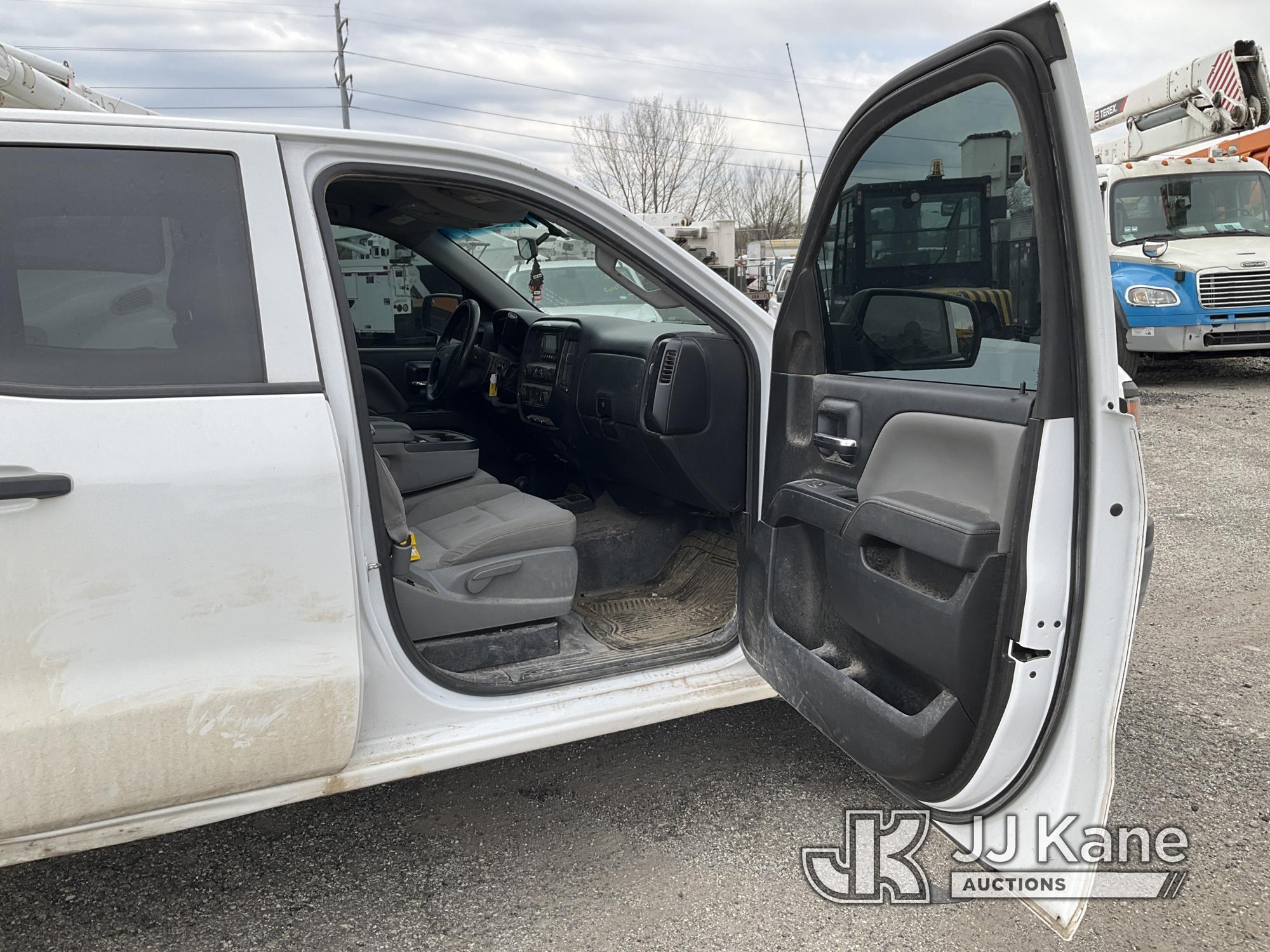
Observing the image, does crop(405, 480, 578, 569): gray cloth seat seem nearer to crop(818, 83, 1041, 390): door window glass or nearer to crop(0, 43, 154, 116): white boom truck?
crop(818, 83, 1041, 390): door window glass

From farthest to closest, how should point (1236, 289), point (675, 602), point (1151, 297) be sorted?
point (1151, 297) < point (1236, 289) < point (675, 602)

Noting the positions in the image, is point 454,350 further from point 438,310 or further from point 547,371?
point 547,371

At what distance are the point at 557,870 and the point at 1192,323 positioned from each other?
28.6 ft

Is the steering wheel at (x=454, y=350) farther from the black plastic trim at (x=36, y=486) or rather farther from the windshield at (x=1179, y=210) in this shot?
the windshield at (x=1179, y=210)

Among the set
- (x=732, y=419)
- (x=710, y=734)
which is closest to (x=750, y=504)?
(x=732, y=419)

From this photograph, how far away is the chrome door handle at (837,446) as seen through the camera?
2230 millimetres

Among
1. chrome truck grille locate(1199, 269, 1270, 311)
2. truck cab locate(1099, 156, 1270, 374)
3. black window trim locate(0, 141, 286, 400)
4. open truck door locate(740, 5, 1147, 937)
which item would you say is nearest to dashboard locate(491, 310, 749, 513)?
open truck door locate(740, 5, 1147, 937)

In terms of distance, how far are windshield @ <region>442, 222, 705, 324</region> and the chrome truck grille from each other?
7224mm

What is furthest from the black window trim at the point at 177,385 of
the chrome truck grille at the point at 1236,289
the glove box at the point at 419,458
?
the chrome truck grille at the point at 1236,289

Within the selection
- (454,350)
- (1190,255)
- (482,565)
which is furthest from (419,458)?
(1190,255)

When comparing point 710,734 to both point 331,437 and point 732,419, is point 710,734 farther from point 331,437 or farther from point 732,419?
point 331,437

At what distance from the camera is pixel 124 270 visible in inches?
74.7

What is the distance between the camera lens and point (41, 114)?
6.05 feet

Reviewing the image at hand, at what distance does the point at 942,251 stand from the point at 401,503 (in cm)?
143
